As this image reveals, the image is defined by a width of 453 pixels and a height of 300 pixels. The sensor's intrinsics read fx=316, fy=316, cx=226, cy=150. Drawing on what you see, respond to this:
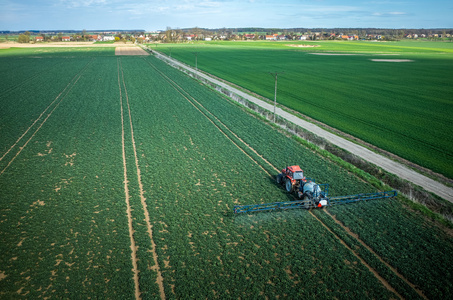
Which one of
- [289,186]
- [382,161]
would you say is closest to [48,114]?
[289,186]

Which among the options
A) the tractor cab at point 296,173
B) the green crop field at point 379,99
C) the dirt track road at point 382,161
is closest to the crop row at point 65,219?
the tractor cab at point 296,173

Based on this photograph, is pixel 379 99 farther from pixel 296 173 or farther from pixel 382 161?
pixel 296 173

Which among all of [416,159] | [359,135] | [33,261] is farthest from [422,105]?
[33,261]

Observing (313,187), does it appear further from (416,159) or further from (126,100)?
(126,100)

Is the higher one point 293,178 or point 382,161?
point 293,178

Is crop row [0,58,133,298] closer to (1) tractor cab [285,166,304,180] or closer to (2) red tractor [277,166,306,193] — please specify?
(2) red tractor [277,166,306,193]

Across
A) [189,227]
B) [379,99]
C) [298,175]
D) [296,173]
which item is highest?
[379,99]

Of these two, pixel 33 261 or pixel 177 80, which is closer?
pixel 33 261

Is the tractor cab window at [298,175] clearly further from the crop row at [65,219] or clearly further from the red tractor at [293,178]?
the crop row at [65,219]
